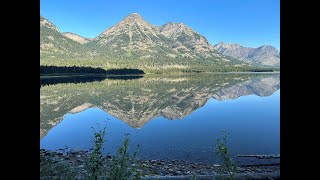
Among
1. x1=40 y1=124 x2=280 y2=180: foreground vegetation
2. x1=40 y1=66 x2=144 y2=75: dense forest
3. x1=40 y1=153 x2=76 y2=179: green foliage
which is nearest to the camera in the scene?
x1=40 y1=124 x2=280 y2=180: foreground vegetation

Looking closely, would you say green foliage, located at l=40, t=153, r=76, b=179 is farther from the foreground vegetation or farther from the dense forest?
the dense forest

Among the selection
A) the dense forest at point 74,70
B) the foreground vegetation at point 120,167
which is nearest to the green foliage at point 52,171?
the foreground vegetation at point 120,167

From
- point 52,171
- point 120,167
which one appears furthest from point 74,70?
point 120,167

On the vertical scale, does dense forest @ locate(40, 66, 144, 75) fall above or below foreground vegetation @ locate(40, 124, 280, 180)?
above

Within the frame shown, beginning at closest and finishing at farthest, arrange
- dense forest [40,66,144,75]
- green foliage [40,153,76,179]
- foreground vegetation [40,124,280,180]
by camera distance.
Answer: foreground vegetation [40,124,280,180] → green foliage [40,153,76,179] → dense forest [40,66,144,75]

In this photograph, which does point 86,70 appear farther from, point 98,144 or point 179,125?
point 98,144

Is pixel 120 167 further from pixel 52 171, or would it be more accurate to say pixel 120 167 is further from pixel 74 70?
pixel 74 70

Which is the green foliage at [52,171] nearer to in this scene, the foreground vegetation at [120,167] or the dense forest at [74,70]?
the foreground vegetation at [120,167]

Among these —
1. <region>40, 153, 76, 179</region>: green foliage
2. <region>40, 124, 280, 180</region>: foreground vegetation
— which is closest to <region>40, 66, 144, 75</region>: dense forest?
<region>40, 124, 280, 180</region>: foreground vegetation

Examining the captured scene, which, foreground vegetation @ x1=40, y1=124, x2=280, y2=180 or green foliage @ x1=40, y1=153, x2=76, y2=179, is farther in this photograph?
green foliage @ x1=40, y1=153, x2=76, y2=179
